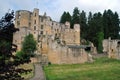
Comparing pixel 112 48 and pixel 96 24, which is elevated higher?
pixel 96 24

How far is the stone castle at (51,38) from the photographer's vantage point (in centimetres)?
7706

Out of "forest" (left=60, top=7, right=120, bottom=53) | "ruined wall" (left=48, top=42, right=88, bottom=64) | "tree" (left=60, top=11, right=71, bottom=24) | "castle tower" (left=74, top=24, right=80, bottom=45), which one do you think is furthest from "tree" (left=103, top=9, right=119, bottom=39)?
"ruined wall" (left=48, top=42, right=88, bottom=64)

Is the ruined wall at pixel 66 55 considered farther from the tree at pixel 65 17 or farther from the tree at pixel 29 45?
the tree at pixel 65 17

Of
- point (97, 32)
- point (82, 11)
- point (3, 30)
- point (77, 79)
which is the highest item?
point (82, 11)

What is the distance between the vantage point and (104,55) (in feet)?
292

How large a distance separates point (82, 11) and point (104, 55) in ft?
112

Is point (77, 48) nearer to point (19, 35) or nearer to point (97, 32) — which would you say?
point (19, 35)

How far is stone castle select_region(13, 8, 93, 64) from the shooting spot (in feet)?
253

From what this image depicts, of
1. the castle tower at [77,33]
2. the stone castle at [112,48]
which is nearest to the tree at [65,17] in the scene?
the castle tower at [77,33]

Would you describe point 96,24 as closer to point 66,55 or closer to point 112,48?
point 112,48

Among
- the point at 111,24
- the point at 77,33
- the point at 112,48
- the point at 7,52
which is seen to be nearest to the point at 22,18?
the point at 77,33

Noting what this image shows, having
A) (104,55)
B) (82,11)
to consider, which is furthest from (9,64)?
(82,11)

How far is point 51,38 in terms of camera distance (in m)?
82.8

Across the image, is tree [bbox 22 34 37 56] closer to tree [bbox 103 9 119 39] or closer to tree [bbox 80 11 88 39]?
tree [bbox 80 11 88 39]
